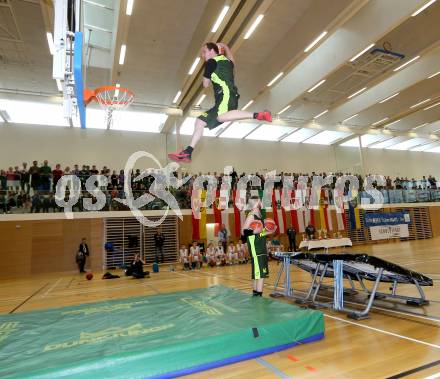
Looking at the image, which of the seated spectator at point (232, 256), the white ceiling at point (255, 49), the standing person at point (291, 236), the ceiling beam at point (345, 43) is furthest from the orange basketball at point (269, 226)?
the standing person at point (291, 236)

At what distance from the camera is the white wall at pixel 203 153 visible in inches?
645

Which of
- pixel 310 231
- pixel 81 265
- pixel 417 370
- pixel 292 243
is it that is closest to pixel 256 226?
pixel 417 370

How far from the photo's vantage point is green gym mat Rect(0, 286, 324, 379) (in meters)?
2.74

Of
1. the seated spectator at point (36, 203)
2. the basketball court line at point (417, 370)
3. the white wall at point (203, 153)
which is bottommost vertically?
the basketball court line at point (417, 370)

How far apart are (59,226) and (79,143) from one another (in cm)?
535

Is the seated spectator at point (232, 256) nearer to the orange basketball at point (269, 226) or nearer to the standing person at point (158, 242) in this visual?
the standing person at point (158, 242)

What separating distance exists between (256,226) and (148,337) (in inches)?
100

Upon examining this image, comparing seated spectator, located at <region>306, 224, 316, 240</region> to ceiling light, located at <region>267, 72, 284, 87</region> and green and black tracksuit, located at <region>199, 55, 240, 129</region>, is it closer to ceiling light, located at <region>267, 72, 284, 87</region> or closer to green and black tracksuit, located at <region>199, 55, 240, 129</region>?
ceiling light, located at <region>267, 72, 284, 87</region>

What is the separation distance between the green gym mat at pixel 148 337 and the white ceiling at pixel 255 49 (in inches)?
343

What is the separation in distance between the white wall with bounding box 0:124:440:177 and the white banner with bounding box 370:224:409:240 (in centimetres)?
541

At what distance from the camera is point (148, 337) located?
10.8 ft

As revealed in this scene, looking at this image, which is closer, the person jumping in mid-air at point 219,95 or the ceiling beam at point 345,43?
the person jumping in mid-air at point 219,95

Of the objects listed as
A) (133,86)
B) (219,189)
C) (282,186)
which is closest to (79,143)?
(133,86)

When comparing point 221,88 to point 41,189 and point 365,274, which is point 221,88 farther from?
point 41,189
